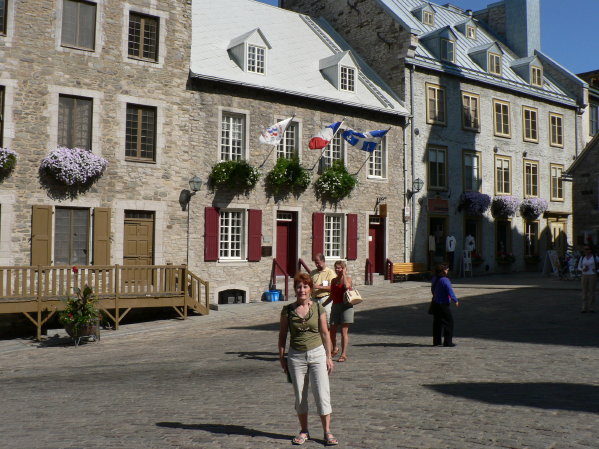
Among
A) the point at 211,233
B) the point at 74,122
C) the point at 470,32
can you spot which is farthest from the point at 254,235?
the point at 470,32

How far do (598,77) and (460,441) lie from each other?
35.7 meters

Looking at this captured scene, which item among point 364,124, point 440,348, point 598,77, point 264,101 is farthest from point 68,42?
point 598,77

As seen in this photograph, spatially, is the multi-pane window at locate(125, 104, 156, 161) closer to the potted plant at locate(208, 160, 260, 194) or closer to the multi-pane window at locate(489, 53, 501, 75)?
the potted plant at locate(208, 160, 260, 194)

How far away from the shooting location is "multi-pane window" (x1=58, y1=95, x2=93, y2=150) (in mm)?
17078

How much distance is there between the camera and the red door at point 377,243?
77.6 ft

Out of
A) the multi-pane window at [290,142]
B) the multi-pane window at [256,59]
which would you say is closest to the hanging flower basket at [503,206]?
the multi-pane window at [290,142]

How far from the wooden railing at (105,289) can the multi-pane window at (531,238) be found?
57.4ft

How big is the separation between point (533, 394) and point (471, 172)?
20634 mm

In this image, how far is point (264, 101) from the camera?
818 inches

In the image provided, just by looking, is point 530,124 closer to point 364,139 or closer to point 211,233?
point 364,139

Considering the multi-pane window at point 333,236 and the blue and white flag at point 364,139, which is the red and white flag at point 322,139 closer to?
the blue and white flag at point 364,139

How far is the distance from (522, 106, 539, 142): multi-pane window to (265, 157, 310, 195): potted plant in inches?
528

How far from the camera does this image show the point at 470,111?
2725cm

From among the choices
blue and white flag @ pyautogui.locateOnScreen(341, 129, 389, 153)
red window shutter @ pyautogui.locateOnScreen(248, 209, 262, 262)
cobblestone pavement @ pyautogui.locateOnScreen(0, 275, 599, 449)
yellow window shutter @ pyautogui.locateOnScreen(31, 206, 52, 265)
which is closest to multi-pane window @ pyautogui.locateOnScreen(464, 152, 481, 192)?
blue and white flag @ pyautogui.locateOnScreen(341, 129, 389, 153)
